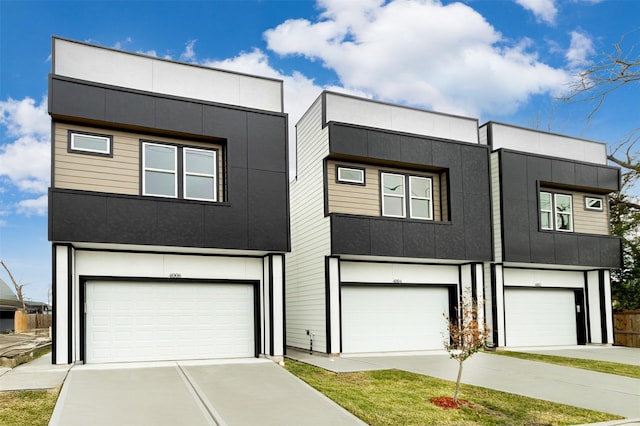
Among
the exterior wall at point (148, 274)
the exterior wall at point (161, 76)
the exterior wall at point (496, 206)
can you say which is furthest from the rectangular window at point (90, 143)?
the exterior wall at point (496, 206)

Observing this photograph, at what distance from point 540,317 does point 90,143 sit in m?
15.1

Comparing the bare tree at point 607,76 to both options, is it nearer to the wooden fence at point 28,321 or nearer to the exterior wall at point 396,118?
the exterior wall at point 396,118

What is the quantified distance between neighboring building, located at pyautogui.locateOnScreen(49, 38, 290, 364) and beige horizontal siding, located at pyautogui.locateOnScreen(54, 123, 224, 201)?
23 millimetres

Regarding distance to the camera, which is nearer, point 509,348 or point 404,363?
point 404,363

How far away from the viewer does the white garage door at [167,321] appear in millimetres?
12844

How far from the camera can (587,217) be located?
20.3 metres

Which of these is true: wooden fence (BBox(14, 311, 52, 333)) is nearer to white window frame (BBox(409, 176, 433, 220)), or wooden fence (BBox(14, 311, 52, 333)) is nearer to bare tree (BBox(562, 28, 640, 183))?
white window frame (BBox(409, 176, 433, 220))

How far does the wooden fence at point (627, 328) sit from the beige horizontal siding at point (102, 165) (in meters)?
16.8

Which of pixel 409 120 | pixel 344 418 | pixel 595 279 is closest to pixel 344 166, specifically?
pixel 409 120

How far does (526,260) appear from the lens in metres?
18.0

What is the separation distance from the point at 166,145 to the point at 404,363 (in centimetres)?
786

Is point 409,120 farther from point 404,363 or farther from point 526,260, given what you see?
point 404,363

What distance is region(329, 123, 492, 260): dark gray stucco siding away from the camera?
15.6 m

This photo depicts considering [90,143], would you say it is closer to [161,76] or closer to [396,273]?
[161,76]
